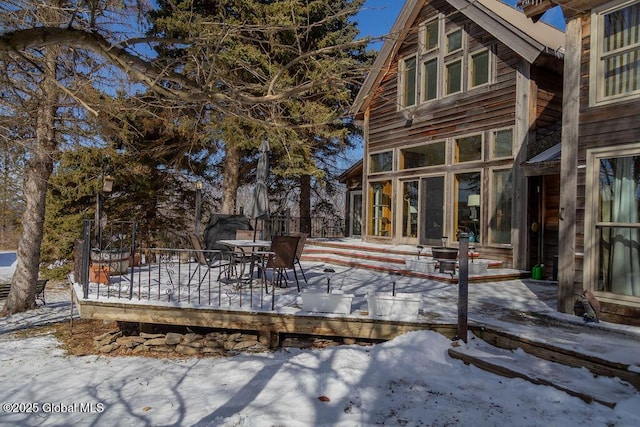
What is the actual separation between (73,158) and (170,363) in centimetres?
953

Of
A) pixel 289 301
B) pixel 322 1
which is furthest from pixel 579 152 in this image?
pixel 322 1

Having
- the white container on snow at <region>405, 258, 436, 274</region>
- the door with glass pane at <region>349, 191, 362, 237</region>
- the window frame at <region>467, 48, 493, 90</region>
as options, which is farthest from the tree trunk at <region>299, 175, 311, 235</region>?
the white container on snow at <region>405, 258, 436, 274</region>

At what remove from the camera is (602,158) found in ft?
15.2

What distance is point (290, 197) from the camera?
65.0ft

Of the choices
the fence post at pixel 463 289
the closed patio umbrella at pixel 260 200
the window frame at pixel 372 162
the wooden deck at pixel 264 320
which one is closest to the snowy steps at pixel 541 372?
the fence post at pixel 463 289

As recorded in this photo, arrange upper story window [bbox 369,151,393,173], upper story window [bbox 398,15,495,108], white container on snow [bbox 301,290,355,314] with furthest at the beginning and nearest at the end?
upper story window [bbox 369,151,393,173] → upper story window [bbox 398,15,495,108] → white container on snow [bbox 301,290,355,314]

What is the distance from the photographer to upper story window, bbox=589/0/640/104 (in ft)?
14.5

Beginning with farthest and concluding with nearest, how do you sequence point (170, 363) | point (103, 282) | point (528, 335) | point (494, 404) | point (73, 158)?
point (73, 158) → point (103, 282) → point (170, 363) → point (528, 335) → point (494, 404)

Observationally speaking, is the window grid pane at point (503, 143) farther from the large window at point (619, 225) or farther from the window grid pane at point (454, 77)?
the large window at point (619, 225)

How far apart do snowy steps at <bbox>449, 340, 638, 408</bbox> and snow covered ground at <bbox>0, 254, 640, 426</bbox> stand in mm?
50

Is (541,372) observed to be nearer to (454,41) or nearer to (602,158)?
(602,158)

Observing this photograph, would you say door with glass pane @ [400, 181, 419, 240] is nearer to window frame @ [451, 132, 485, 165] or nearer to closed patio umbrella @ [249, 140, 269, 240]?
window frame @ [451, 132, 485, 165]

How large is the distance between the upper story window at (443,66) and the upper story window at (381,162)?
1.56 metres

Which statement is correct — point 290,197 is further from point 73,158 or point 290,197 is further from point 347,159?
point 73,158
